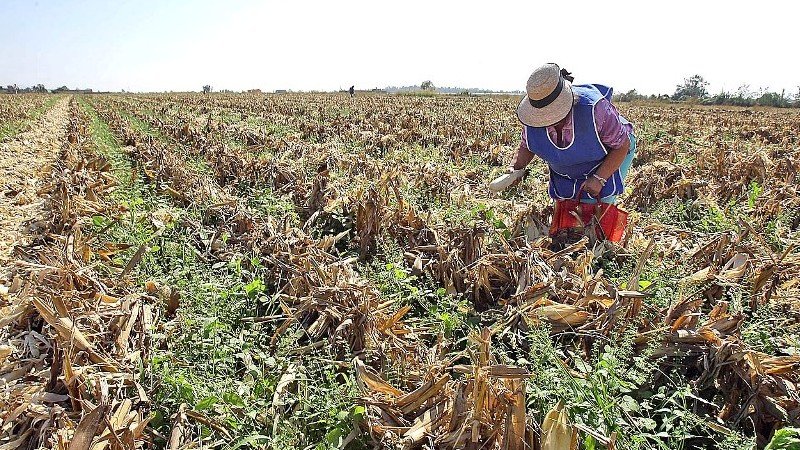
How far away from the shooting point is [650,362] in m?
2.52

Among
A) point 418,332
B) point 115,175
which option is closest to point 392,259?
point 418,332

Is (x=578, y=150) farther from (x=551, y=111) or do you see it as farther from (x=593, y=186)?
(x=551, y=111)

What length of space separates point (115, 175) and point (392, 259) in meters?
5.72

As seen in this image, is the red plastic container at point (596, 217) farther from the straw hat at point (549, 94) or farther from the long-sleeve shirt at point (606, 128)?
the straw hat at point (549, 94)

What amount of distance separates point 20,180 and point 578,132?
8408mm

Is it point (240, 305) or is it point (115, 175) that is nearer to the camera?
point (240, 305)

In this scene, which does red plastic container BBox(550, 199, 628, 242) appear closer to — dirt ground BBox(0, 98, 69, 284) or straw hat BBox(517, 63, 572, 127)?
straw hat BBox(517, 63, 572, 127)

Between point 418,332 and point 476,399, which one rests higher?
point 476,399

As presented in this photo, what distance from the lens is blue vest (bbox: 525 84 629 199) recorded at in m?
3.67

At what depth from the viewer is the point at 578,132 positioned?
12.2ft

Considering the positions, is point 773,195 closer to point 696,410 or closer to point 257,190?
point 696,410

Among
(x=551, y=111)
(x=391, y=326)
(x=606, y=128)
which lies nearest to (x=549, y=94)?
(x=551, y=111)

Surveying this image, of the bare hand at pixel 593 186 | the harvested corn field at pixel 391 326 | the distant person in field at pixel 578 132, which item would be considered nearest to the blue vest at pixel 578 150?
the distant person in field at pixel 578 132

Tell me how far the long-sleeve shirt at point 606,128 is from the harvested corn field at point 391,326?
0.78m
